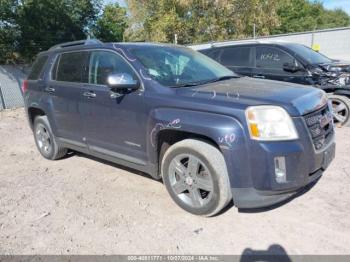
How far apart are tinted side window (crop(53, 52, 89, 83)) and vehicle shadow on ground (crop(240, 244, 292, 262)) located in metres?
3.05

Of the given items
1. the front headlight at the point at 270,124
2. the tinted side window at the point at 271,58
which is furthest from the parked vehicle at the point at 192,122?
the tinted side window at the point at 271,58

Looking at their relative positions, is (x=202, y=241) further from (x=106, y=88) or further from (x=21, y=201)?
(x=21, y=201)

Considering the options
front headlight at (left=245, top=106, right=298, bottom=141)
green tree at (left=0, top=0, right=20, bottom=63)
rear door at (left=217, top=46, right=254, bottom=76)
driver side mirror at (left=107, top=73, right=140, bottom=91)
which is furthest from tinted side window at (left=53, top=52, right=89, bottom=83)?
green tree at (left=0, top=0, right=20, bottom=63)

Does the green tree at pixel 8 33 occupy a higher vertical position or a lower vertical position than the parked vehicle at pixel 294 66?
higher

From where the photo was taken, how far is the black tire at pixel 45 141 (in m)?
5.73

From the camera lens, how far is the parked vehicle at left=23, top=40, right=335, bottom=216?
318 cm

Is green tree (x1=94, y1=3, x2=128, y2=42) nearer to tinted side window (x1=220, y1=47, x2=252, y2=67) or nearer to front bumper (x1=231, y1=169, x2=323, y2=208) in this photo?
tinted side window (x1=220, y1=47, x2=252, y2=67)

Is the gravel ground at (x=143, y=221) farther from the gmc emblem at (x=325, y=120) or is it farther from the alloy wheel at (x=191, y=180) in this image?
the gmc emblem at (x=325, y=120)

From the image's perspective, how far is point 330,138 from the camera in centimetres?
379

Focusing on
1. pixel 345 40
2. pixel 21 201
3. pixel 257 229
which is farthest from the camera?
pixel 345 40

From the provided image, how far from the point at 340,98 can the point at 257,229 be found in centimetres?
438

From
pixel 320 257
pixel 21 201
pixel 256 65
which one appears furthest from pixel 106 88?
pixel 256 65

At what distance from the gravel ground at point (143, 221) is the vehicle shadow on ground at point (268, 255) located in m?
0.02

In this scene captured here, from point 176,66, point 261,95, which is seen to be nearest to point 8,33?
point 176,66
